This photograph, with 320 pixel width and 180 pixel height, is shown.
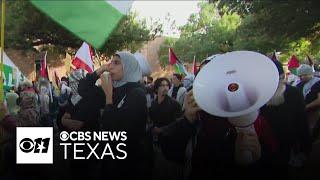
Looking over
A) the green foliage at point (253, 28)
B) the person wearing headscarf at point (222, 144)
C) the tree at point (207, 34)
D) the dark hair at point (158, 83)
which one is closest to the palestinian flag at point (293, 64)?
the green foliage at point (253, 28)

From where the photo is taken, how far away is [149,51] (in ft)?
8.96

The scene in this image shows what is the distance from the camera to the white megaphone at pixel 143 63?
2.71m

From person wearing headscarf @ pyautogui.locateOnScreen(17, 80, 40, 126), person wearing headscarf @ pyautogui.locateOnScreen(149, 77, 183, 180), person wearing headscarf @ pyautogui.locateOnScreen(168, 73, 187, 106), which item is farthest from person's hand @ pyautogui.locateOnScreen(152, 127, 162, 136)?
person wearing headscarf @ pyautogui.locateOnScreen(17, 80, 40, 126)

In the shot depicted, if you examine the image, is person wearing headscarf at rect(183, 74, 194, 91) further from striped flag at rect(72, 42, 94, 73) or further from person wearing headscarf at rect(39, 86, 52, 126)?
person wearing headscarf at rect(39, 86, 52, 126)

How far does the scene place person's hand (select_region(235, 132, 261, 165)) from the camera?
2.55m

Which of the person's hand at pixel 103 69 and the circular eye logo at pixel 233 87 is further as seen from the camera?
the person's hand at pixel 103 69

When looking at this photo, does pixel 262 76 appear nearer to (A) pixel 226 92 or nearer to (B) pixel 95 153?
(A) pixel 226 92

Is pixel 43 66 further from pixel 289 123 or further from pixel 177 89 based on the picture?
pixel 289 123

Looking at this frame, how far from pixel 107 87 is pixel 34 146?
1.49ft

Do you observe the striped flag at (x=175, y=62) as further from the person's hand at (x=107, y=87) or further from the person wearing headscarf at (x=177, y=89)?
the person's hand at (x=107, y=87)

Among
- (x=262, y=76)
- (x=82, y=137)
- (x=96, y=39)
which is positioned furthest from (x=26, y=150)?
(x=262, y=76)

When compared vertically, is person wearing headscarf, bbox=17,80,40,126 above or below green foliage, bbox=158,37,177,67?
below

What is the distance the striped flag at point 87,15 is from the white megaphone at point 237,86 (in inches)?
18.9

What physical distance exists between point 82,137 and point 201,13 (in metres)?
0.82
